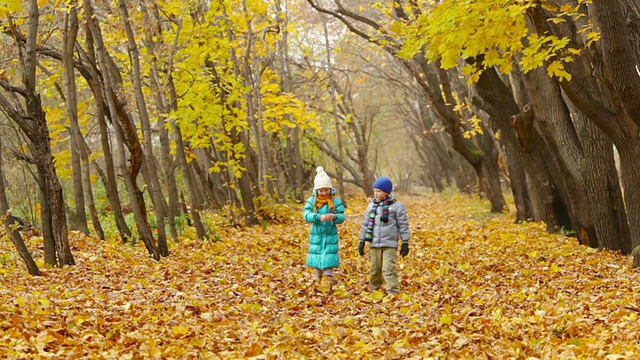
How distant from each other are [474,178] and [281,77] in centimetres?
1289

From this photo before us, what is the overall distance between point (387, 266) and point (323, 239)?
1.09 meters

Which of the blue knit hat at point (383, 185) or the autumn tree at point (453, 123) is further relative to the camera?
the autumn tree at point (453, 123)

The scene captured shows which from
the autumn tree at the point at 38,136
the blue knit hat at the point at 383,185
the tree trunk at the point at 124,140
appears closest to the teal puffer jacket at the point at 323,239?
the blue knit hat at the point at 383,185

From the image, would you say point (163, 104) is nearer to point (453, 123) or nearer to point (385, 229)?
point (385, 229)

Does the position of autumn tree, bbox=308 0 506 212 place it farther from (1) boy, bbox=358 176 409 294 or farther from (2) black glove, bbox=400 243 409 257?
(2) black glove, bbox=400 243 409 257

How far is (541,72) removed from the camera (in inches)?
463

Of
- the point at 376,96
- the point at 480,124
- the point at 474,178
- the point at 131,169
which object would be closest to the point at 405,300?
the point at 131,169

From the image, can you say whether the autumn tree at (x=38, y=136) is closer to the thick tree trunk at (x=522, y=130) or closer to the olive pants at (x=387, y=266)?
the olive pants at (x=387, y=266)

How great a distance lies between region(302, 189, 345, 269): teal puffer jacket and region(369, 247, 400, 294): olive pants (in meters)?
0.56

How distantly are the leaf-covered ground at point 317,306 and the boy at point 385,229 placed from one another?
414mm

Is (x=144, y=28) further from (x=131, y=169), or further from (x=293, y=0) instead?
(x=293, y=0)

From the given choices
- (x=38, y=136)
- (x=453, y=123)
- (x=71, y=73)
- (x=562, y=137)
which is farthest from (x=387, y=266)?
(x=453, y=123)

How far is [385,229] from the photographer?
9.46 meters

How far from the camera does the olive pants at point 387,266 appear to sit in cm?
932
